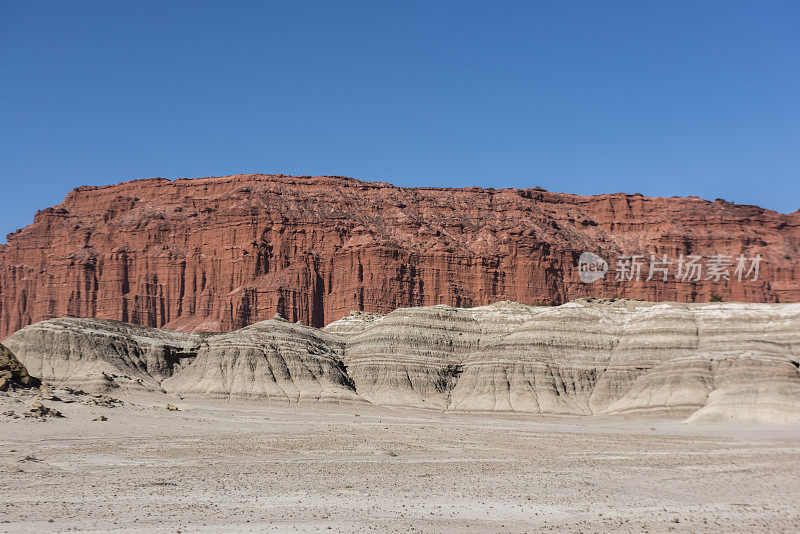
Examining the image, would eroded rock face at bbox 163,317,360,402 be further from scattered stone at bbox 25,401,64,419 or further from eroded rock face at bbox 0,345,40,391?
scattered stone at bbox 25,401,64,419

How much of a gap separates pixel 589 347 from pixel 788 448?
33.5 meters

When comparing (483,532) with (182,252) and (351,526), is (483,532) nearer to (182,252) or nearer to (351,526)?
(351,526)

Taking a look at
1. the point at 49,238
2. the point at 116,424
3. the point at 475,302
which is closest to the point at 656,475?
the point at 116,424

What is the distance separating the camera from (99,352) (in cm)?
7588

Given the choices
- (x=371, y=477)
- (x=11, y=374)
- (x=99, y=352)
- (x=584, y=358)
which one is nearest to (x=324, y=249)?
(x=99, y=352)

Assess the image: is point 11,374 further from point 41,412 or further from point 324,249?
point 324,249

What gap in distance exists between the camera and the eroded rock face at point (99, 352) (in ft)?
231

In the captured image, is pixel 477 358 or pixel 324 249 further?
pixel 324 249

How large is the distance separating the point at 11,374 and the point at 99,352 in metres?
30.9

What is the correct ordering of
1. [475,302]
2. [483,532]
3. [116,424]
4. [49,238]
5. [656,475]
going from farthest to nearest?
[49,238] < [475,302] < [116,424] < [656,475] < [483,532]

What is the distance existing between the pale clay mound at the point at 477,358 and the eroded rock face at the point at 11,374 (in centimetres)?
1960

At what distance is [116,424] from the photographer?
42812 millimetres

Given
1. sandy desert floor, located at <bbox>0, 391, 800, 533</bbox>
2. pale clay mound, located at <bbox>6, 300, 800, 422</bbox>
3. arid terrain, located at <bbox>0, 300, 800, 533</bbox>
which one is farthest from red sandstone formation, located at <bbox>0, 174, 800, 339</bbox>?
sandy desert floor, located at <bbox>0, 391, 800, 533</bbox>

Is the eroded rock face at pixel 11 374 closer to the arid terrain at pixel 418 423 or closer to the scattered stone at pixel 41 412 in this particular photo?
the arid terrain at pixel 418 423
